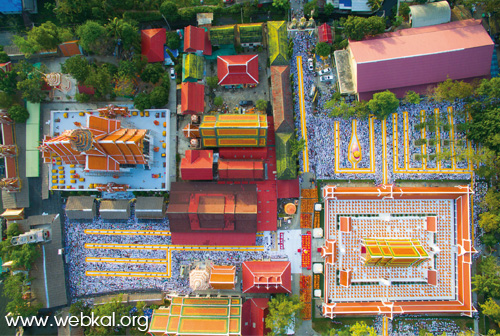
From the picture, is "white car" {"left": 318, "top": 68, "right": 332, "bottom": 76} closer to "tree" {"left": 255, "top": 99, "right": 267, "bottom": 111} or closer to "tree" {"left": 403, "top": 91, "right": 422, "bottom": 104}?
"tree" {"left": 255, "top": 99, "right": 267, "bottom": 111}

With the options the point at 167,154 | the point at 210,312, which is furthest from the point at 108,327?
the point at 167,154

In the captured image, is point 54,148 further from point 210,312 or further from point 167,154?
point 210,312

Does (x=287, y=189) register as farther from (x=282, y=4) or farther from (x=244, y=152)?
(x=282, y=4)

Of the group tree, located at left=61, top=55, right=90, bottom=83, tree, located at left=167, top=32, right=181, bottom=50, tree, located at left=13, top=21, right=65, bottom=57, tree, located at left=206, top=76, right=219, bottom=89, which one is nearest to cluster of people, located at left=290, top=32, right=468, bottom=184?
tree, located at left=206, top=76, right=219, bottom=89

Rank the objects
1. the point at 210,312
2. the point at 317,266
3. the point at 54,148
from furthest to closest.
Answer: the point at 317,266
the point at 210,312
the point at 54,148

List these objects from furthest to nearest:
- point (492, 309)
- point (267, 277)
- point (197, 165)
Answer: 1. point (197, 165)
2. point (492, 309)
3. point (267, 277)

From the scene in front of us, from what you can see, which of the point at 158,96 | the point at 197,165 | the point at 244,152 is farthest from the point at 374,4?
the point at 197,165
